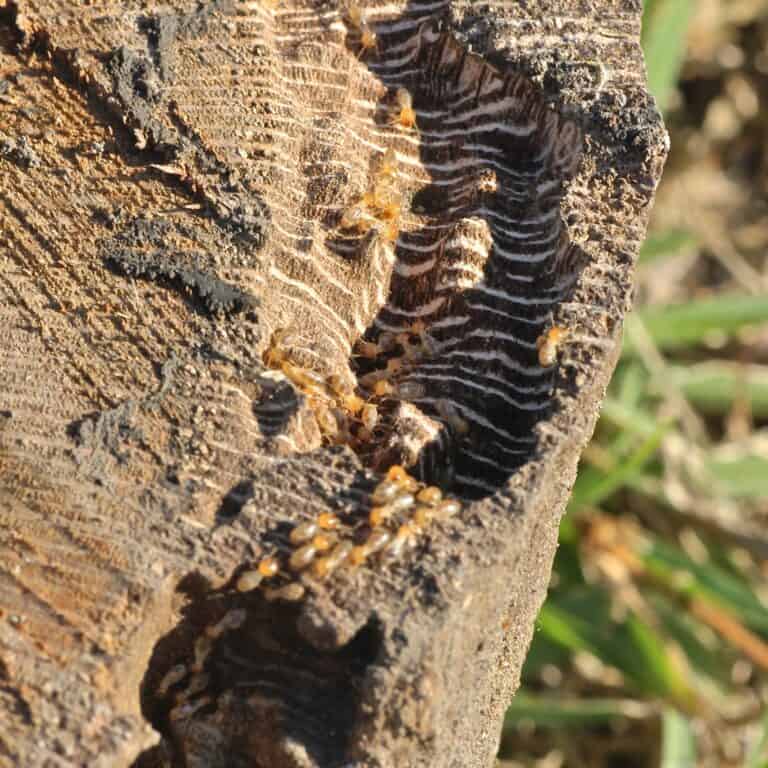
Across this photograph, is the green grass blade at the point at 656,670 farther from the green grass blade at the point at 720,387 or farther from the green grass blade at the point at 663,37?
the green grass blade at the point at 663,37

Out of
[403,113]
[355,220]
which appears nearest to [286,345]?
[355,220]

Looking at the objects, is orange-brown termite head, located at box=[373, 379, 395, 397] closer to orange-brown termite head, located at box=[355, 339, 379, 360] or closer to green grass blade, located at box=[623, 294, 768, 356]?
orange-brown termite head, located at box=[355, 339, 379, 360]

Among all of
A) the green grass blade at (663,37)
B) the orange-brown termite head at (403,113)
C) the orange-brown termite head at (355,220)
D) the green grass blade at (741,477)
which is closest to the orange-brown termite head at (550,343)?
the orange-brown termite head at (355,220)

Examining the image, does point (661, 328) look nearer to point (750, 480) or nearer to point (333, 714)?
point (750, 480)

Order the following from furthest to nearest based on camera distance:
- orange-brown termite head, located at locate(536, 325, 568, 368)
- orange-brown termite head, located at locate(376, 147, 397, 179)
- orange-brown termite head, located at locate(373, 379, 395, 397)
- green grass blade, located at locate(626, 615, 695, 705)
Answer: green grass blade, located at locate(626, 615, 695, 705) → orange-brown termite head, located at locate(376, 147, 397, 179) → orange-brown termite head, located at locate(373, 379, 395, 397) → orange-brown termite head, located at locate(536, 325, 568, 368)

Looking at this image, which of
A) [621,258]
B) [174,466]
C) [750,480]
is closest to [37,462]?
[174,466]

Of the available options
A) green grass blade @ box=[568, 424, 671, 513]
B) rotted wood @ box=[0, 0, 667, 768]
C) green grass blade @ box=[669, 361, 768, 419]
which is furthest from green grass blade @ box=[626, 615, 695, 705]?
rotted wood @ box=[0, 0, 667, 768]
